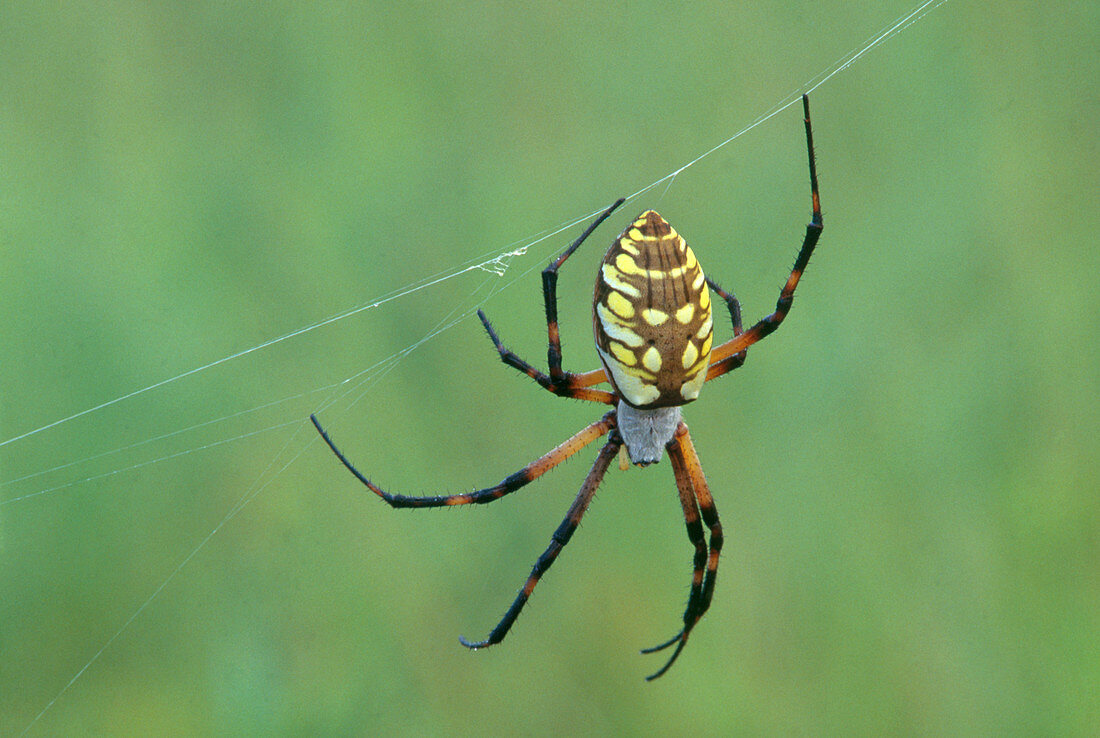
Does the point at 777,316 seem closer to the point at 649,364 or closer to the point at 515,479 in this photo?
the point at 649,364

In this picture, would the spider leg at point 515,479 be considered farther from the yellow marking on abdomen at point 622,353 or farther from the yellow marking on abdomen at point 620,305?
the yellow marking on abdomen at point 620,305

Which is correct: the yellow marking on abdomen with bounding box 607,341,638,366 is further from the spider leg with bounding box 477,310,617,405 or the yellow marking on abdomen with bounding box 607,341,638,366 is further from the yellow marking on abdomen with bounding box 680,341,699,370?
the spider leg with bounding box 477,310,617,405

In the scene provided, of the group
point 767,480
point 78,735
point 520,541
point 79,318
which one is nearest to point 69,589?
point 78,735

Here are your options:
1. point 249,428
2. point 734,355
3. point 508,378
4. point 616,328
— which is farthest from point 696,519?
point 249,428

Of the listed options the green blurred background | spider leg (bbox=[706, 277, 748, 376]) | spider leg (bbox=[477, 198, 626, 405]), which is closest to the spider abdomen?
spider leg (bbox=[477, 198, 626, 405])

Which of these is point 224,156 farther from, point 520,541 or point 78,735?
point 78,735

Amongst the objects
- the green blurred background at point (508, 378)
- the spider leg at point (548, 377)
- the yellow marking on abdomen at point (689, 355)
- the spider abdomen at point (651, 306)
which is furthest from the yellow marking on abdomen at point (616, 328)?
the green blurred background at point (508, 378)

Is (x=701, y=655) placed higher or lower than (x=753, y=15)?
lower
